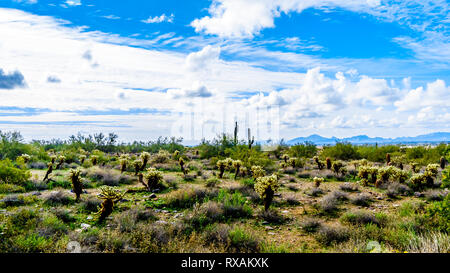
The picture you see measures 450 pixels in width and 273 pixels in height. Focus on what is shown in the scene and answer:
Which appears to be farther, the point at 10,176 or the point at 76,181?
the point at 10,176

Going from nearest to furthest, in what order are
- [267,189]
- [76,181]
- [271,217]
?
[271,217] < [267,189] < [76,181]

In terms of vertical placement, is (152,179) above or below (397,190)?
above

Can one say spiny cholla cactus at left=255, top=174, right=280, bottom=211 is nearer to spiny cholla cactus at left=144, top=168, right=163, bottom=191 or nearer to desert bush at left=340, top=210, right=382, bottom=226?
desert bush at left=340, top=210, right=382, bottom=226

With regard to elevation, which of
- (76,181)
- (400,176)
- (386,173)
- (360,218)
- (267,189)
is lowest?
(360,218)

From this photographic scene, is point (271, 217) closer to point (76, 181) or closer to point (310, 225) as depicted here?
point (310, 225)

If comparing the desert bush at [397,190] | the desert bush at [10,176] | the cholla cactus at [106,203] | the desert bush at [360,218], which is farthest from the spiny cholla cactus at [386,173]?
the desert bush at [10,176]

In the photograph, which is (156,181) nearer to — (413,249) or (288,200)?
(288,200)

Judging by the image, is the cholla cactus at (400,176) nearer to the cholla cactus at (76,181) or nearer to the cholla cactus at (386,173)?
the cholla cactus at (386,173)

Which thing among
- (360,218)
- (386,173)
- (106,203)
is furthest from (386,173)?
(106,203)
